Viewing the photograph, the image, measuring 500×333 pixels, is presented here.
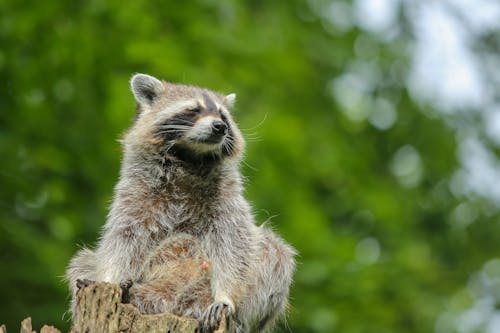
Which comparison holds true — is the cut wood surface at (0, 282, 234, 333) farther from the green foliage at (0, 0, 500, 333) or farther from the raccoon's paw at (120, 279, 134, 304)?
the green foliage at (0, 0, 500, 333)

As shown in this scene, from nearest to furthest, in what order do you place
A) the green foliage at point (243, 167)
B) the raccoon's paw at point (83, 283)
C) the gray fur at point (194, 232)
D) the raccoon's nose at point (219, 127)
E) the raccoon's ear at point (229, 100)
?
1. the raccoon's paw at point (83, 283)
2. the gray fur at point (194, 232)
3. the raccoon's nose at point (219, 127)
4. the raccoon's ear at point (229, 100)
5. the green foliage at point (243, 167)

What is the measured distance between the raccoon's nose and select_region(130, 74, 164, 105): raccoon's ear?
1393 mm

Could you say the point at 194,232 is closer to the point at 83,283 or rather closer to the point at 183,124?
the point at 183,124

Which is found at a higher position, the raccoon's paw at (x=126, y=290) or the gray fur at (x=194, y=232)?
the gray fur at (x=194, y=232)

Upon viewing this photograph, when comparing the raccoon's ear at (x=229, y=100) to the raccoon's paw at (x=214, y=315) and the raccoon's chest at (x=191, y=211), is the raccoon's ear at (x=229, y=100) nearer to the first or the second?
the raccoon's chest at (x=191, y=211)

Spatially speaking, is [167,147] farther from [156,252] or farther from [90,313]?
[90,313]

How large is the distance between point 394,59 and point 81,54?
10875mm

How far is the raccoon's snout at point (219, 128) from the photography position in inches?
455

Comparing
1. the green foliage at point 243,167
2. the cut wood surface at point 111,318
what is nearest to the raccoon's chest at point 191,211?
the cut wood surface at point 111,318

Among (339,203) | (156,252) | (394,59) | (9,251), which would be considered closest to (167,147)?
(156,252)

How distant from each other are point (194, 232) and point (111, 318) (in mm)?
2240

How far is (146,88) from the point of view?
41.8 feet

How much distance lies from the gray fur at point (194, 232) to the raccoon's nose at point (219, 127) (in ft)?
0.63

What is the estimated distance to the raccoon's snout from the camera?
1156 cm
